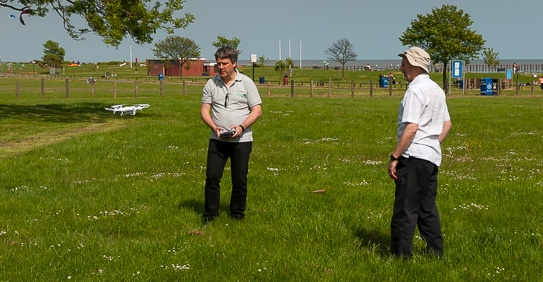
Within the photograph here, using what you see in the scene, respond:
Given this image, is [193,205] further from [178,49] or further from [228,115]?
[178,49]

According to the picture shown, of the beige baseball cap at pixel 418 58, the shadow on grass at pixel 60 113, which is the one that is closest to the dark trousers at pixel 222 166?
the beige baseball cap at pixel 418 58

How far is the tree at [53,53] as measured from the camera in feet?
515

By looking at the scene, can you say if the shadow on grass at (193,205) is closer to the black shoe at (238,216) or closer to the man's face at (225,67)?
the black shoe at (238,216)

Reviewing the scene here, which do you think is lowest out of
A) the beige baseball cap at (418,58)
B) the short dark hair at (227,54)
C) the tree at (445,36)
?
the beige baseball cap at (418,58)

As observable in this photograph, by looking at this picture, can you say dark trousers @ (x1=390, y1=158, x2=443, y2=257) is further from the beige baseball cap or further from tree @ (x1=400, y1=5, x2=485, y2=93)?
tree @ (x1=400, y1=5, x2=485, y2=93)

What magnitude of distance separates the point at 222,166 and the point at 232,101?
80 cm

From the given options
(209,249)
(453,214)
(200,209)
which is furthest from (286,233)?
(453,214)

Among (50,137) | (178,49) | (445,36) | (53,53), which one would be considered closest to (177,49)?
(178,49)

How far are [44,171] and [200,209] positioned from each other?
14.7ft

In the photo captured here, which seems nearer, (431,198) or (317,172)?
(431,198)

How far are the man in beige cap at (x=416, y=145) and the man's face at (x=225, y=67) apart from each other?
87.4 inches

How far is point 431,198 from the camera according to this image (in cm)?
554

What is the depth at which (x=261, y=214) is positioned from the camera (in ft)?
25.2

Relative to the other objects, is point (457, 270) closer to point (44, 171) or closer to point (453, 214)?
point (453, 214)
